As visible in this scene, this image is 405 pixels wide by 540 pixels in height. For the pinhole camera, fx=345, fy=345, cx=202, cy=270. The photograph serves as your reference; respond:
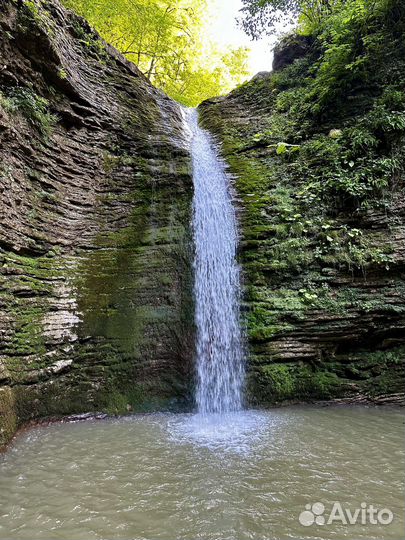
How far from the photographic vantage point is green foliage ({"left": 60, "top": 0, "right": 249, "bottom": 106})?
11.4 meters

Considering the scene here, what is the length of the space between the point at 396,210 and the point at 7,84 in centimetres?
689

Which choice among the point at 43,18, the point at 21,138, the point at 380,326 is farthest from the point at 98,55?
the point at 380,326

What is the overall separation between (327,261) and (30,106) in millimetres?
5635

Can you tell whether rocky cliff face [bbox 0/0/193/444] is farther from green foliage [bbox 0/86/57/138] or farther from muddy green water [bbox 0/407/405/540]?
muddy green water [bbox 0/407/405/540]

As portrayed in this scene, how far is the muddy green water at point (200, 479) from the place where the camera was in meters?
2.25

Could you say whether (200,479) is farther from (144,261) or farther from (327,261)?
(327,261)

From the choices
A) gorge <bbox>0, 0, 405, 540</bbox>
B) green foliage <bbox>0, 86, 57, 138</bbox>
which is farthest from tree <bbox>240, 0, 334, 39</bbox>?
green foliage <bbox>0, 86, 57, 138</bbox>

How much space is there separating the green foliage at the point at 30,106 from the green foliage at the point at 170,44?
5942mm

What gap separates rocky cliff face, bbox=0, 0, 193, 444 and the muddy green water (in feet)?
2.61

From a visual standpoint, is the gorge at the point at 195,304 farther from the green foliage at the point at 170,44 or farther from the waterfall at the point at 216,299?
the green foliage at the point at 170,44

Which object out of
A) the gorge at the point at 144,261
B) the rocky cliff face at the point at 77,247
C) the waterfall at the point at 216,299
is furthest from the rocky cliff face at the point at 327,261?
the rocky cliff face at the point at 77,247

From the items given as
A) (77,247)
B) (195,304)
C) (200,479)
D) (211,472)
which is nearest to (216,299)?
(195,304)

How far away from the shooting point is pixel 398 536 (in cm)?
212

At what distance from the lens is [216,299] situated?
5785 mm
